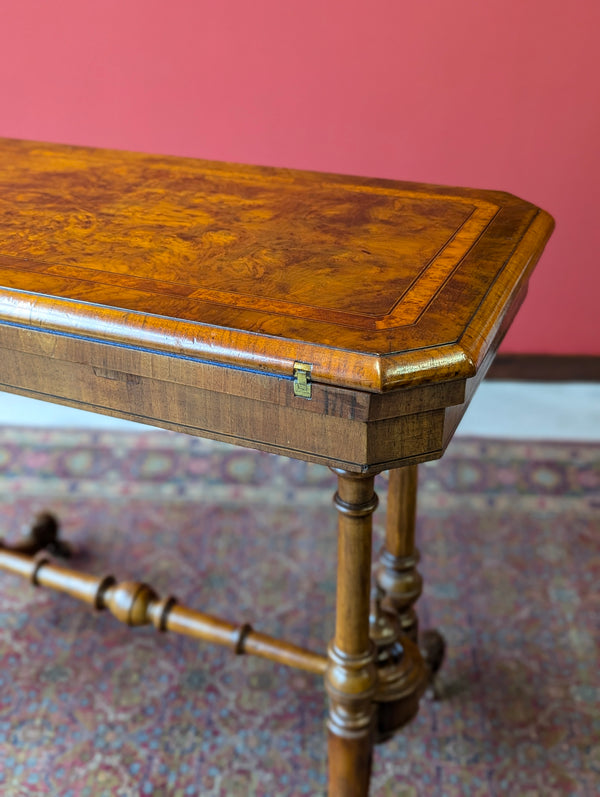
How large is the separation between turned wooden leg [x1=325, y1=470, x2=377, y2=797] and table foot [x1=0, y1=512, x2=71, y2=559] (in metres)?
1.11

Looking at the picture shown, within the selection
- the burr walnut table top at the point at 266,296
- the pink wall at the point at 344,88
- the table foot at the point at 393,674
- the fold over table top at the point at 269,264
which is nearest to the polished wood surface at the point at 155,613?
the table foot at the point at 393,674

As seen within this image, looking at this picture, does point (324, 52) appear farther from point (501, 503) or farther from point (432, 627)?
point (432, 627)

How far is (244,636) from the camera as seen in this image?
1.92 m

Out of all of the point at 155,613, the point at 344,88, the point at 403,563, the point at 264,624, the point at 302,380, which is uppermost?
the point at 344,88

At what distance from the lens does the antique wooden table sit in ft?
3.89

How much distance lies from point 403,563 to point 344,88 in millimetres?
1832

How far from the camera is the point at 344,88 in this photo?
3100 millimetres

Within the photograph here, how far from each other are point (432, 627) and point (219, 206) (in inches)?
48.5

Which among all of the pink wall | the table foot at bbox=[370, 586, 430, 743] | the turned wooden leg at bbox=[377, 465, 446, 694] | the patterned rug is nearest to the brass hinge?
the turned wooden leg at bbox=[377, 465, 446, 694]

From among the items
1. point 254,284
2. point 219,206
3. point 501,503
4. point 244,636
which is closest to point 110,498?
point 244,636

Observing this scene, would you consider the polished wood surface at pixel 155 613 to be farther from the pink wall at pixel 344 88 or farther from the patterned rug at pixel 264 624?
the pink wall at pixel 344 88

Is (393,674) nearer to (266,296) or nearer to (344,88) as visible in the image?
(266,296)

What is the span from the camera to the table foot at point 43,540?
245 cm

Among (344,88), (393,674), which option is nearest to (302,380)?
(393,674)
